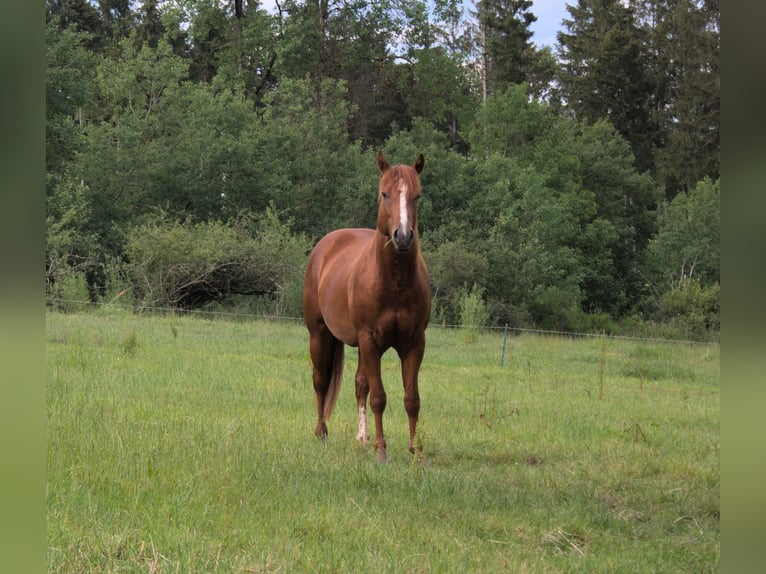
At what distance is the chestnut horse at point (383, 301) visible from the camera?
496 centimetres

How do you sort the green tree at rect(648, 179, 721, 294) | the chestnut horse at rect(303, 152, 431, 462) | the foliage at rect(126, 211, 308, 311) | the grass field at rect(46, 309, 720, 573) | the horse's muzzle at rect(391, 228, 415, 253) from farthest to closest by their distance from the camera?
1. the green tree at rect(648, 179, 721, 294)
2. the foliage at rect(126, 211, 308, 311)
3. the chestnut horse at rect(303, 152, 431, 462)
4. the horse's muzzle at rect(391, 228, 415, 253)
5. the grass field at rect(46, 309, 720, 573)

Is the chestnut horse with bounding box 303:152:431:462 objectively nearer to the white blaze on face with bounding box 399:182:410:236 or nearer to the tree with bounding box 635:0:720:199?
the white blaze on face with bounding box 399:182:410:236

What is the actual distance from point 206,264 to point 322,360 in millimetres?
13194

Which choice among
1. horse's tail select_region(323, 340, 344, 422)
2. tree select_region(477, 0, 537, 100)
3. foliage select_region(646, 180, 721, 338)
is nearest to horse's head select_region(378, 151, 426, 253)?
horse's tail select_region(323, 340, 344, 422)

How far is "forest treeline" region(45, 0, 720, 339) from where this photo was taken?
69.9 ft

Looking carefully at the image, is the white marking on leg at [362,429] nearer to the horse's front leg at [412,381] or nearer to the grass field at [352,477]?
the grass field at [352,477]

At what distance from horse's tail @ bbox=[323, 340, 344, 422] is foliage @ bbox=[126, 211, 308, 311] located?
39.8ft

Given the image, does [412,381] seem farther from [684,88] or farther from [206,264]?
[684,88]

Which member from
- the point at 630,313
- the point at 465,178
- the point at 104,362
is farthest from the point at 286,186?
the point at 104,362

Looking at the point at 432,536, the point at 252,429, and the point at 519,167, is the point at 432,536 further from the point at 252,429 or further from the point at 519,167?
the point at 519,167

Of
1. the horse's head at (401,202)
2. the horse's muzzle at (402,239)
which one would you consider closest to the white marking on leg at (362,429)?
the horse's head at (401,202)

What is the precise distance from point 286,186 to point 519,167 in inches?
371

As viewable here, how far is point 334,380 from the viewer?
21.3 feet

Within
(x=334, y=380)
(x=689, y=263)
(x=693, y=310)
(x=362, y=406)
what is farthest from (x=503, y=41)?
(x=362, y=406)
